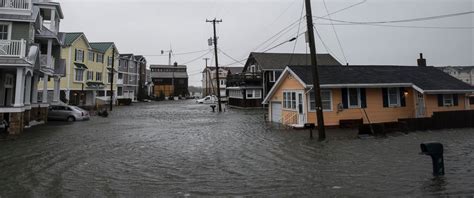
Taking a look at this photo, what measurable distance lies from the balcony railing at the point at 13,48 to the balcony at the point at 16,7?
259 cm

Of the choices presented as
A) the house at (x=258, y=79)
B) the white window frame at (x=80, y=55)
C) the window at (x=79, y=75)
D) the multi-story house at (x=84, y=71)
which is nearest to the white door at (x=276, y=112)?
the house at (x=258, y=79)

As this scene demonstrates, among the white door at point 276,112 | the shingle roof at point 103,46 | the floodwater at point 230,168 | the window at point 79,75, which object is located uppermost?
the shingle roof at point 103,46

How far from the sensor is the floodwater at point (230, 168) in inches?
267

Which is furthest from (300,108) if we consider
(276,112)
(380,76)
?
(380,76)

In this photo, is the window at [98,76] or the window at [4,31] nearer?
the window at [4,31]

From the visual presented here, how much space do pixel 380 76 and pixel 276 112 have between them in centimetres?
823

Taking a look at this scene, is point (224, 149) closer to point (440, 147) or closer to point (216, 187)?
point (216, 187)

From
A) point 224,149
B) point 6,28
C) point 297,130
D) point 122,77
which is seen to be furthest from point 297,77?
point 122,77

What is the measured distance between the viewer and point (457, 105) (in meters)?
22.0

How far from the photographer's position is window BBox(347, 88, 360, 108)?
2045 centimetres

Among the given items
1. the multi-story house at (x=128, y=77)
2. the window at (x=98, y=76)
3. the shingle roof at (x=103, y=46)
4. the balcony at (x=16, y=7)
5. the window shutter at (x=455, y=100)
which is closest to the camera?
the balcony at (x=16, y=7)

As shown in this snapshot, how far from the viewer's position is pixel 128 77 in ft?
214

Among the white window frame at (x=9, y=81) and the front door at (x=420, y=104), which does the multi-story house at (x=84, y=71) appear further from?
the front door at (x=420, y=104)

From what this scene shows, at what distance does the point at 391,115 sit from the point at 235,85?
28.3 m
